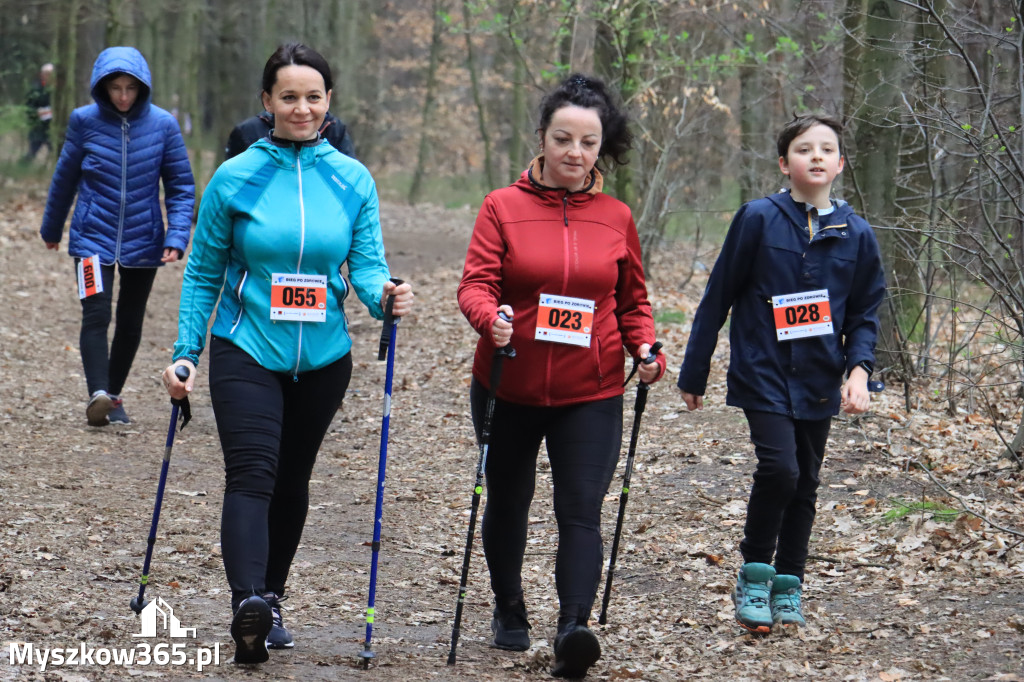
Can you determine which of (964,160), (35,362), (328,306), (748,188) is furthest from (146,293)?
(748,188)

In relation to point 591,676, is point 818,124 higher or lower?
higher

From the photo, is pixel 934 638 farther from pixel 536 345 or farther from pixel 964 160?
pixel 964 160

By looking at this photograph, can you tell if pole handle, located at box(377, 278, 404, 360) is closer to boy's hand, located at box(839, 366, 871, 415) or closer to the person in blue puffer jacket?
boy's hand, located at box(839, 366, 871, 415)

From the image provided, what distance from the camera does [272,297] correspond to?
4.20 m

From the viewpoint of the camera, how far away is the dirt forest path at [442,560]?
458 centimetres

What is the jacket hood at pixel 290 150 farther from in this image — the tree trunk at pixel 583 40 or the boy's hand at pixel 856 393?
the tree trunk at pixel 583 40

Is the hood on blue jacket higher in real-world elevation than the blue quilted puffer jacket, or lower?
higher

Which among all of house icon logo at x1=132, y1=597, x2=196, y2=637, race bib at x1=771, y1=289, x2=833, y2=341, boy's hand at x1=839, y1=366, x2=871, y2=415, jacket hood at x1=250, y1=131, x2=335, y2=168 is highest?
jacket hood at x1=250, y1=131, x2=335, y2=168

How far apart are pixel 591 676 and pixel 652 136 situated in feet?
35.9

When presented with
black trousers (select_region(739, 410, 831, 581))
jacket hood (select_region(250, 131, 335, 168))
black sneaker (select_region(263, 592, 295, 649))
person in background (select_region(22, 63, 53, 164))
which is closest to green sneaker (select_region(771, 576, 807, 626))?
black trousers (select_region(739, 410, 831, 581))

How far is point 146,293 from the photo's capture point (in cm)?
802

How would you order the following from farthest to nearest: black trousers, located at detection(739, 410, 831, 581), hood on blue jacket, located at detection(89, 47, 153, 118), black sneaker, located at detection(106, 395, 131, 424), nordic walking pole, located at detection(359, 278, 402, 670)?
black sneaker, located at detection(106, 395, 131, 424)
hood on blue jacket, located at detection(89, 47, 153, 118)
black trousers, located at detection(739, 410, 831, 581)
nordic walking pole, located at detection(359, 278, 402, 670)

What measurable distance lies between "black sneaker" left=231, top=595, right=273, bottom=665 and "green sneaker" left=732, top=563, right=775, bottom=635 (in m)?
2.01

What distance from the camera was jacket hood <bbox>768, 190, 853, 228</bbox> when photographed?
15.7 ft
